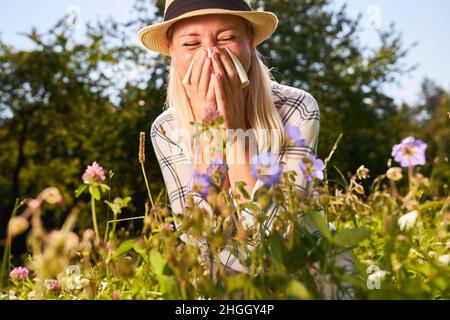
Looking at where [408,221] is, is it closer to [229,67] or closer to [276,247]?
[276,247]

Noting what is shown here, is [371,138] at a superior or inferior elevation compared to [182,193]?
superior

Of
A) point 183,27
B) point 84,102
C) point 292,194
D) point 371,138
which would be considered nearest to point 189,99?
point 183,27

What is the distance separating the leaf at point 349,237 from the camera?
105cm

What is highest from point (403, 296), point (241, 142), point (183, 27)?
point (183, 27)

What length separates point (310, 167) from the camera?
1.11 m

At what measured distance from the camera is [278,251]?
100 cm

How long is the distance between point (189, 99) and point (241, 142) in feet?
0.94

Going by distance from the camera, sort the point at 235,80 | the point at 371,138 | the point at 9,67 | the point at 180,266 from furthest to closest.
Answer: the point at 371,138 < the point at 9,67 < the point at 235,80 < the point at 180,266

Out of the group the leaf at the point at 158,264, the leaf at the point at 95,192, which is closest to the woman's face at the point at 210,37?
the leaf at the point at 95,192

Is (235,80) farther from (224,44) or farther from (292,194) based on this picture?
(292,194)

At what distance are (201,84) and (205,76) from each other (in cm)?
4

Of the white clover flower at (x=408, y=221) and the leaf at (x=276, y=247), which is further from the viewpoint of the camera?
the white clover flower at (x=408, y=221)

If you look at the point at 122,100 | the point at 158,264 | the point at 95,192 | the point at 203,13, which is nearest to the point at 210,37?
the point at 203,13

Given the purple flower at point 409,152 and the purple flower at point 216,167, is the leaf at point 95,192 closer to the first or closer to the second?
the purple flower at point 216,167
